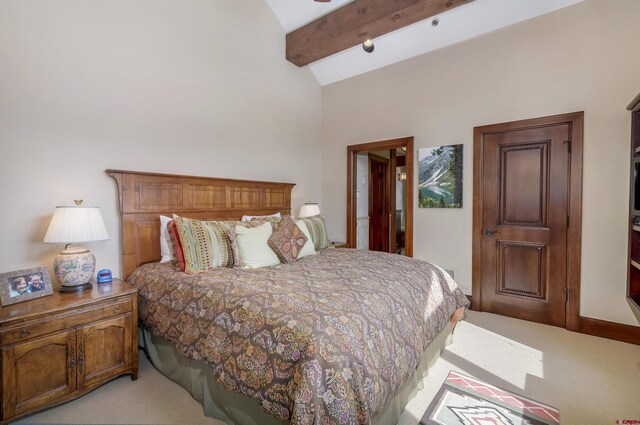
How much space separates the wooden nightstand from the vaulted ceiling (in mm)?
3474

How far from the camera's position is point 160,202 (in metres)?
2.75

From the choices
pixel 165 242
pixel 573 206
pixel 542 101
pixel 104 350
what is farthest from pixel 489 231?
pixel 104 350

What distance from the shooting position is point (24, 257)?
212 cm

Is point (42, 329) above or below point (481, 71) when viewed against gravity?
below

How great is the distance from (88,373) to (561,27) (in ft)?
16.6

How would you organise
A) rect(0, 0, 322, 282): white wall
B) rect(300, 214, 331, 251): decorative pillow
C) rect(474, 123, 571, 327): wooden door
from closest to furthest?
rect(0, 0, 322, 282): white wall < rect(474, 123, 571, 327): wooden door < rect(300, 214, 331, 251): decorative pillow

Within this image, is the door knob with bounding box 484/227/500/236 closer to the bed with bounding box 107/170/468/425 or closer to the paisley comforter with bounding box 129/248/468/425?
the bed with bounding box 107/170/468/425

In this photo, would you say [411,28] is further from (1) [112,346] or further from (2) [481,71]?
(1) [112,346]

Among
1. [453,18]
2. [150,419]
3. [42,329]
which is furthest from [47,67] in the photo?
[453,18]

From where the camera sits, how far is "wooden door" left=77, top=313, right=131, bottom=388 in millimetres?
1857

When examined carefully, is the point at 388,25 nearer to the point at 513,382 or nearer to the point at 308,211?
the point at 308,211

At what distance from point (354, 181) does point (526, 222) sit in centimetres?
229

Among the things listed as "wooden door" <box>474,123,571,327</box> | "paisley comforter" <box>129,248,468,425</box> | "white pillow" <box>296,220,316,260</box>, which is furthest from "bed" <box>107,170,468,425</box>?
"wooden door" <box>474,123,571,327</box>

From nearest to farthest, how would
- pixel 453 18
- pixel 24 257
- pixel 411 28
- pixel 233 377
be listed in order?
pixel 233 377, pixel 24 257, pixel 453 18, pixel 411 28
